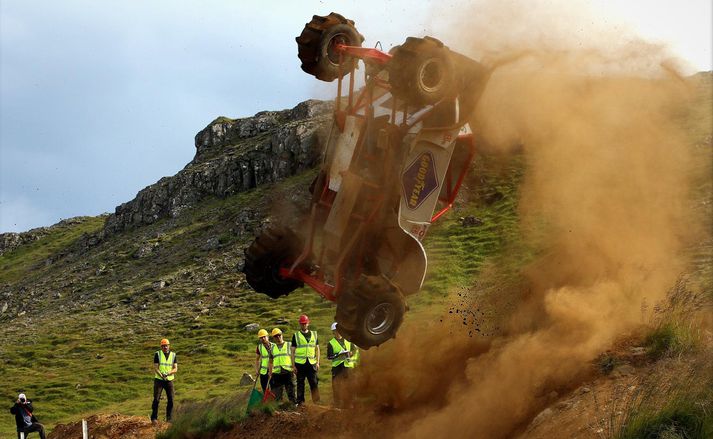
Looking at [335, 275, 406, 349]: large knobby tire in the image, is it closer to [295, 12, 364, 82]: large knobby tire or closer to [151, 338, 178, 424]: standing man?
[295, 12, 364, 82]: large knobby tire

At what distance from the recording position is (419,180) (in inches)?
395

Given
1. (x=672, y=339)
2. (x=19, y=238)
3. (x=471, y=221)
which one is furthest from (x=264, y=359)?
(x=19, y=238)

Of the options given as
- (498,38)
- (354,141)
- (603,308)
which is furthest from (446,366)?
(498,38)

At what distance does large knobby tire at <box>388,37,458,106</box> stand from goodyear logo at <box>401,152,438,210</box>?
86cm

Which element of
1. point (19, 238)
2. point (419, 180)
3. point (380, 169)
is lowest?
point (419, 180)

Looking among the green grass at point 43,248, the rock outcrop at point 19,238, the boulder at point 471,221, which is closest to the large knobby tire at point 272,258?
the boulder at point 471,221

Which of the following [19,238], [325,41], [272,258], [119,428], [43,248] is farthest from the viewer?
[19,238]

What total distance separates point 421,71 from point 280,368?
671 cm

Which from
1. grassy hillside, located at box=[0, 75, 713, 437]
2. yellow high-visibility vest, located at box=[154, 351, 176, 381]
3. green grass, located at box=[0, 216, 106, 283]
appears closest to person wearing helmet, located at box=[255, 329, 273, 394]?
grassy hillside, located at box=[0, 75, 713, 437]

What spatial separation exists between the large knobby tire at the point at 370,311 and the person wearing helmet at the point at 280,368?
4.50 m

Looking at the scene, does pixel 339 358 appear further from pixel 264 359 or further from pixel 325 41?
pixel 325 41

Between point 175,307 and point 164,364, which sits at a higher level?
point 175,307

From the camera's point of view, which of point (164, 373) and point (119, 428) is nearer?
point (119, 428)

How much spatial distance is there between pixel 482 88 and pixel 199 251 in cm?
4812
